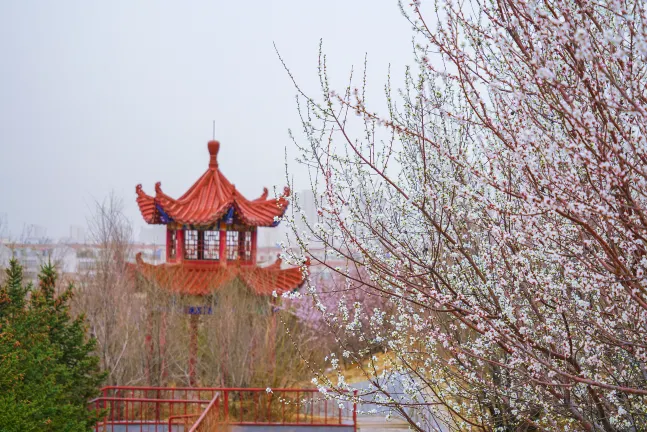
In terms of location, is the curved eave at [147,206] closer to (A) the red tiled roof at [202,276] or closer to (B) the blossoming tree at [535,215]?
(A) the red tiled roof at [202,276]

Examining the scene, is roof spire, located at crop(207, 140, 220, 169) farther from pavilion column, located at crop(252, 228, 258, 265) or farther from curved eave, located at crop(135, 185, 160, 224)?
pavilion column, located at crop(252, 228, 258, 265)

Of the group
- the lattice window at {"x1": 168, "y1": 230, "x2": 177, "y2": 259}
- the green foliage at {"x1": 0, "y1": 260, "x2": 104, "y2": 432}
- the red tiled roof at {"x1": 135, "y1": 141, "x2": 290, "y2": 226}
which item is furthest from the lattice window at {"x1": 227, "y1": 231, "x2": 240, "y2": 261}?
the green foliage at {"x1": 0, "y1": 260, "x2": 104, "y2": 432}

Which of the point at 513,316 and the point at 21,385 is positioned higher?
the point at 513,316

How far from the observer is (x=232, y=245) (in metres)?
16.7

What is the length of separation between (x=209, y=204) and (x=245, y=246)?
1.29 m

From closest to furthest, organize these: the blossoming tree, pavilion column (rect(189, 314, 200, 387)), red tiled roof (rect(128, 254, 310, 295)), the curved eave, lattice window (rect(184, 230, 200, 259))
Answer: the blossoming tree < pavilion column (rect(189, 314, 200, 387)) < red tiled roof (rect(128, 254, 310, 295)) < the curved eave < lattice window (rect(184, 230, 200, 259))

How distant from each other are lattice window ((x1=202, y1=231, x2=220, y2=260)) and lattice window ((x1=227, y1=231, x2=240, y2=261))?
0.25 meters

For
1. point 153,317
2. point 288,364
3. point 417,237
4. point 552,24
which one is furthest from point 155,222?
point 552,24

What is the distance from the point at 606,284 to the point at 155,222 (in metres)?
14.1

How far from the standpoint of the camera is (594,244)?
371 cm

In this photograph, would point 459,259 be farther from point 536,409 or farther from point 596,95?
point 596,95

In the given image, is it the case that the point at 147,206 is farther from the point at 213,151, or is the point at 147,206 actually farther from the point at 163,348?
the point at 163,348

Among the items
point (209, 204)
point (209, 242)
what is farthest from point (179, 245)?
point (209, 204)

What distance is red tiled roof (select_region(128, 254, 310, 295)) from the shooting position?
615 inches
